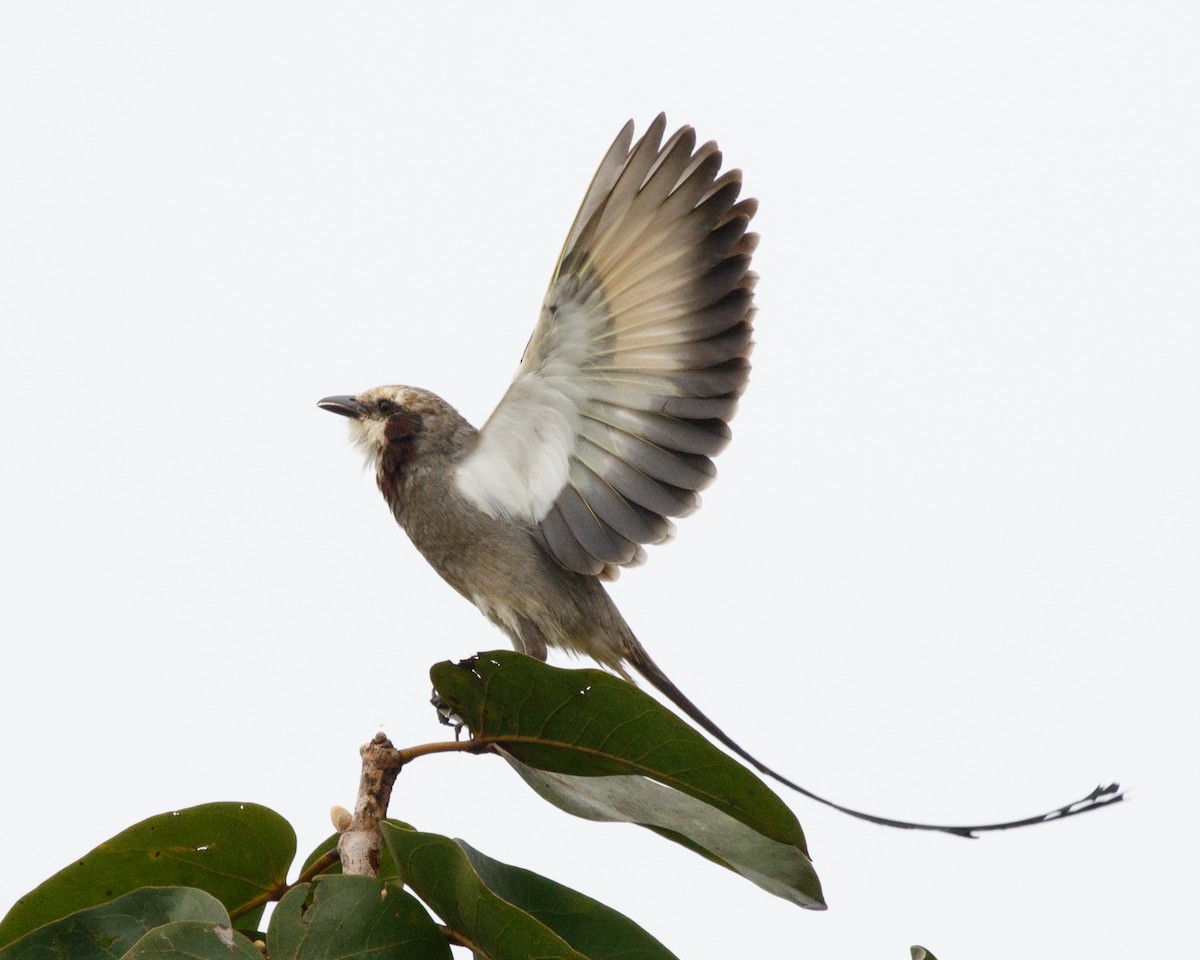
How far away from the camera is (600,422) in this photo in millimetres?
3615

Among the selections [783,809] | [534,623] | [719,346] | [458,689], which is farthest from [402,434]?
[783,809]

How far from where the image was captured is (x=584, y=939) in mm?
1860

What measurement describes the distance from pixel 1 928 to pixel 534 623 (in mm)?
2042

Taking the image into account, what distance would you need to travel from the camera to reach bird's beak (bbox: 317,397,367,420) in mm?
4012

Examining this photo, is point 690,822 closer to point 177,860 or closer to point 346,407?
point 177,860

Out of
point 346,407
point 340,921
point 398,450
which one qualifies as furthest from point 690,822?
point 346,407

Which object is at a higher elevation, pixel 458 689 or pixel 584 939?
pixel 458 689

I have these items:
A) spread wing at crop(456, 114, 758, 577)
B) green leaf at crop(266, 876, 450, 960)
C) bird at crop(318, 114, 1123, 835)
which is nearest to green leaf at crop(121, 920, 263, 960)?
green leaf at crop(266, 876, 450, 960)

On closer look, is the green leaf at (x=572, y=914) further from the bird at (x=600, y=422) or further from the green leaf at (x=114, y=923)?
the bird at (x=600, y=422)

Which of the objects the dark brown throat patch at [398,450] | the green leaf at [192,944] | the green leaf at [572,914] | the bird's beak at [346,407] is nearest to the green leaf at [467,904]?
the green leaf at [572,914]

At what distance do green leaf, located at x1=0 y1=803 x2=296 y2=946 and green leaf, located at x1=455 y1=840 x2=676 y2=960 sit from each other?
0.31 metres

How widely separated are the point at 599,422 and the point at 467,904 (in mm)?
2035

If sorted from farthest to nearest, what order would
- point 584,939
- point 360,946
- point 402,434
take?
1. point 402,434
2. point 584,939
3. point 360,946

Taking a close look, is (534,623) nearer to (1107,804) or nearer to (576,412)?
(576,412)
